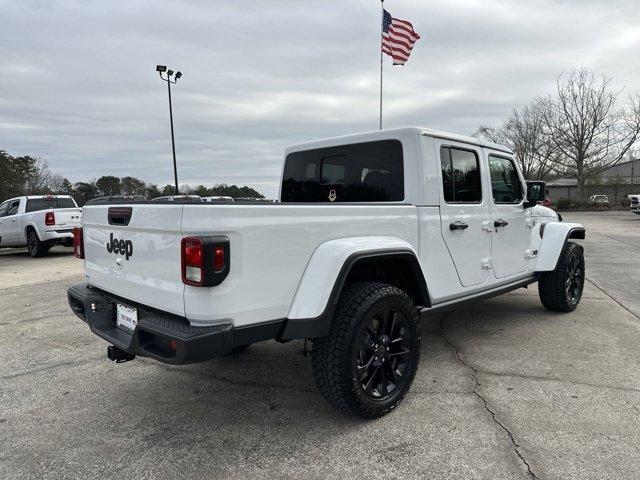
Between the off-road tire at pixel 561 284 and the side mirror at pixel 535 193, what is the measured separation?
91 centimetres

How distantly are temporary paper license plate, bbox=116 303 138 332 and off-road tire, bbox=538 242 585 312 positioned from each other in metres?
4.26

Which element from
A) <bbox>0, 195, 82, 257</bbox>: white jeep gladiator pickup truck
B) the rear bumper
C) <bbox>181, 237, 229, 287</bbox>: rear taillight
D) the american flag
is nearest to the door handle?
the rear bumper

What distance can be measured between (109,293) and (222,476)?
143 centimetres

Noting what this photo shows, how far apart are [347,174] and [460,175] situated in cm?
92

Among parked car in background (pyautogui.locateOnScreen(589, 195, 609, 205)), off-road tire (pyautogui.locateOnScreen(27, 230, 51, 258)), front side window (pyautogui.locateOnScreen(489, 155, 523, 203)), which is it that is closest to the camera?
front side window (pyautogui.locateOnScreen(489, 155, 523, 203))

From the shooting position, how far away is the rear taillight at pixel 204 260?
2.29 meters

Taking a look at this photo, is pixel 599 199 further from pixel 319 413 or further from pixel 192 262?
pixel 192 262

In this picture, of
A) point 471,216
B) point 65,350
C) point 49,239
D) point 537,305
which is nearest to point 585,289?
point 537,305

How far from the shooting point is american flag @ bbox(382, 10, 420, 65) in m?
15.3

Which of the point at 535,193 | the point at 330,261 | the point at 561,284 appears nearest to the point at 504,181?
the point at 535,193

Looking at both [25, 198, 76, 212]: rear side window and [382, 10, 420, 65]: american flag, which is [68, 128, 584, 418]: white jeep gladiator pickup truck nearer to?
[25, 198, 76, 212]: rear side window

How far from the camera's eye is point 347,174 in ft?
13.2

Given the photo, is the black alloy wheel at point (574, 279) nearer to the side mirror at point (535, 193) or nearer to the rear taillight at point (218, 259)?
the side mirror at point (535, 193)

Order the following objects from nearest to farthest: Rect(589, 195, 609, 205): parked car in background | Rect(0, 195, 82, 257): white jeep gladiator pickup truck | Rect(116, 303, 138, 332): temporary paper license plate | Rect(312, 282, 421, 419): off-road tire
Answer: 1. Rect(312, 282, 421, 419): off-road tire
2. Rect(116, 303, 138, 332): temporary paper license plate
3. Rect(0, 195, 82, 257): white jeep gladiator pickup truck
4. Rect(589, 195, 609, 205): parked car in background
